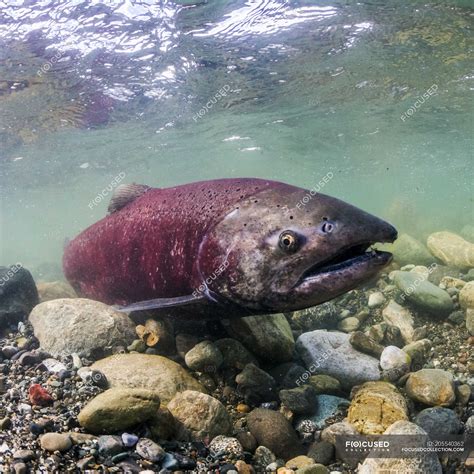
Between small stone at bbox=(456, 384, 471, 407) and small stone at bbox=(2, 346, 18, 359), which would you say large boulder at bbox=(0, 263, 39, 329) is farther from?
small stone at bbox=(456, 384, 471, 407)

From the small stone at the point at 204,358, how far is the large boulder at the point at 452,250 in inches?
286

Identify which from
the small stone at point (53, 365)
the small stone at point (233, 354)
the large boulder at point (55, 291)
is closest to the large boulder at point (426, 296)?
the small stone at point (233, 354)

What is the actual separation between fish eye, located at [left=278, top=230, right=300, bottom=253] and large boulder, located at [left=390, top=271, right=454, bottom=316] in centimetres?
406

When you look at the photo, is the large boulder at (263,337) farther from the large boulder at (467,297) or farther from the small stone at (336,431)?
the large boulder at (467,297)

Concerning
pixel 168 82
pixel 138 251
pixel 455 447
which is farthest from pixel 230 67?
pixel 455 447

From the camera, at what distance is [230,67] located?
1397 centimetres

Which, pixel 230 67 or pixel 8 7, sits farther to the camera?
pixel 230 67

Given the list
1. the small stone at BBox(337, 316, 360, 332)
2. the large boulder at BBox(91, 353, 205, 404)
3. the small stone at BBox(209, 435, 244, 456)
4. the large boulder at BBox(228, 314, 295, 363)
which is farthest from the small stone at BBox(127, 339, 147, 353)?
the small stone at BBox(337, 316, 360, 332)

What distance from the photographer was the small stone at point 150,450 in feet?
9.75

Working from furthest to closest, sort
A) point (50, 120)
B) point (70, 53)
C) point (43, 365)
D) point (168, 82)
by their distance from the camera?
1. point (50, 120)
2. point (168, 82)
3. point (70, 53)
4. point (43, 365)

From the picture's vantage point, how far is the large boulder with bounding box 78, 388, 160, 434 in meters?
3.13

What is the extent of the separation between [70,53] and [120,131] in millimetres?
9665

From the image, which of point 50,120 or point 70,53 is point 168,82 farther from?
point 50,120

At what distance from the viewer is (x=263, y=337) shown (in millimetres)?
5004
